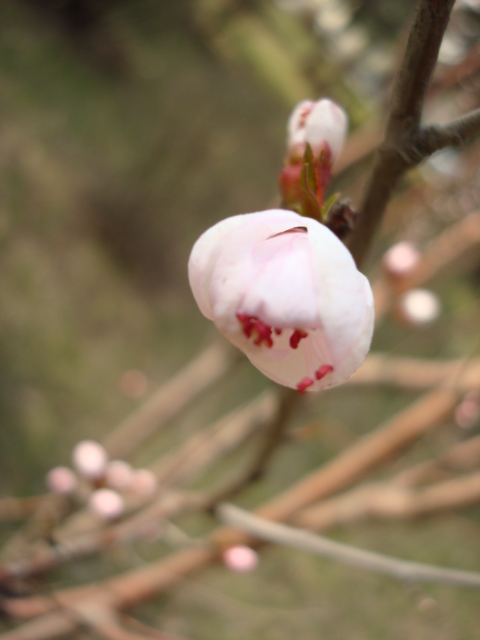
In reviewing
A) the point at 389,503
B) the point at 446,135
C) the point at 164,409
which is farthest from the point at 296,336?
the point at 164,409

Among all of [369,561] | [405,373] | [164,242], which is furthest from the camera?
[164,242]

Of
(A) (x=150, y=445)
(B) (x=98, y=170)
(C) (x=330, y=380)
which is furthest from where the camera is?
(B) (x=98, y=170)

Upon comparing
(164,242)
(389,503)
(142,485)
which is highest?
(164,242)

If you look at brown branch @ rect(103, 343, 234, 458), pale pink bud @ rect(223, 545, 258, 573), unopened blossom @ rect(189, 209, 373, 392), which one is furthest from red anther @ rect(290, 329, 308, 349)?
brown branch @ rect(103, 343, 234, 458)

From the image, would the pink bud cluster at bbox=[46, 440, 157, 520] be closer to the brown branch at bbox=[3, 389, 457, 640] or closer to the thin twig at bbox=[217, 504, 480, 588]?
the brown branch at bbox=[3, 389, 457, 640]

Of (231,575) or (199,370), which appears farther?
(231,575)

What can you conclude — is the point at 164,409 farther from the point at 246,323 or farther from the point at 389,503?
the point at 246,323

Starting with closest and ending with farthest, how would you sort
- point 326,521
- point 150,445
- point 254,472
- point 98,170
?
point 254,472
point 326,521
point 150,445
point 98,170

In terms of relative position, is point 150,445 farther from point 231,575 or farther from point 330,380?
point 330,380

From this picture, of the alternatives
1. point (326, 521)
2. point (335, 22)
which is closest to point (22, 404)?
point (326, 521)
